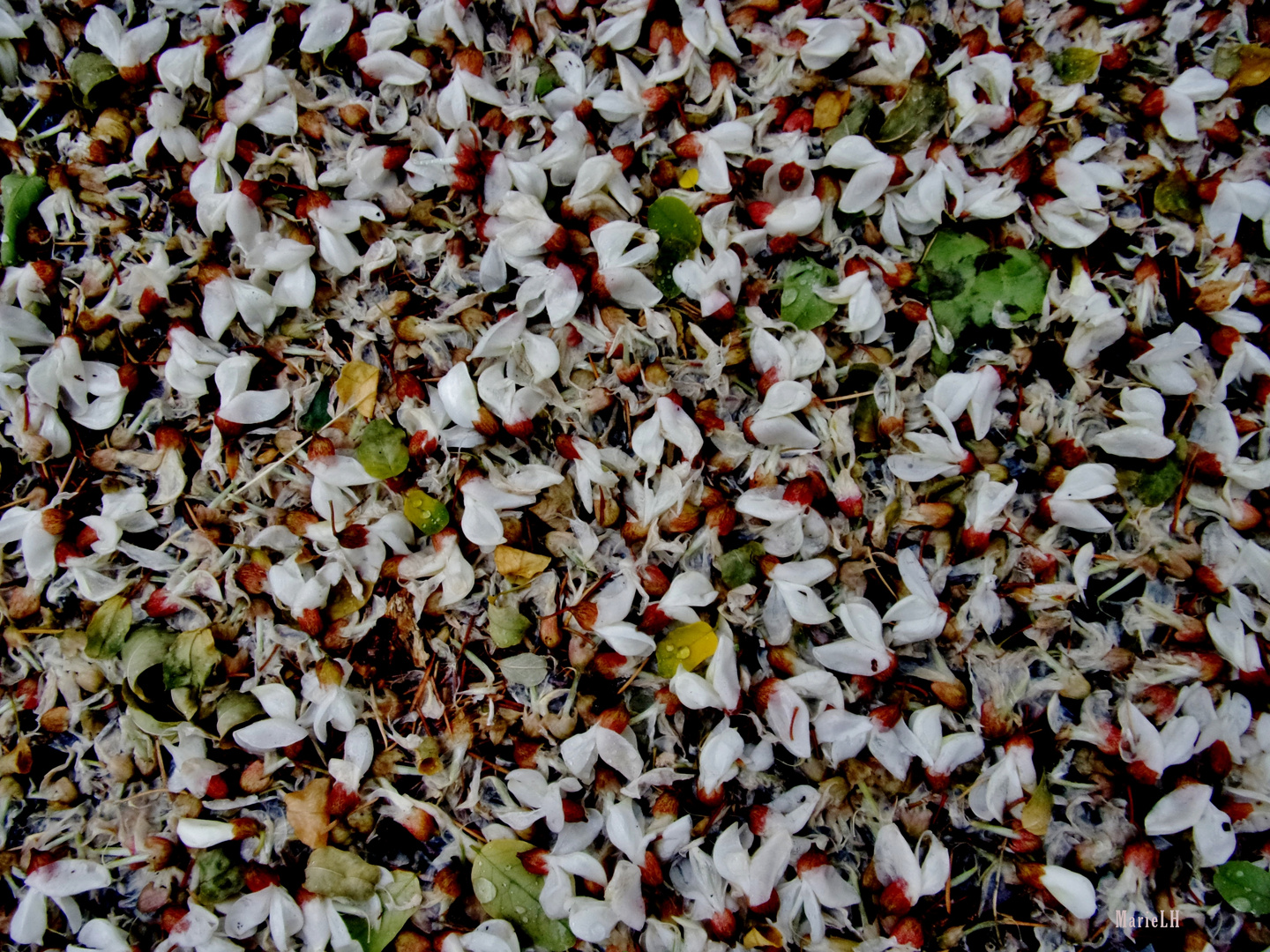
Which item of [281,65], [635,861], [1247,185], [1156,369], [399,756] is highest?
[281,65]

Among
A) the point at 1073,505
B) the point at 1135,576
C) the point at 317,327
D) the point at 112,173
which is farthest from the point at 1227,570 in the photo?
the point at 112,173

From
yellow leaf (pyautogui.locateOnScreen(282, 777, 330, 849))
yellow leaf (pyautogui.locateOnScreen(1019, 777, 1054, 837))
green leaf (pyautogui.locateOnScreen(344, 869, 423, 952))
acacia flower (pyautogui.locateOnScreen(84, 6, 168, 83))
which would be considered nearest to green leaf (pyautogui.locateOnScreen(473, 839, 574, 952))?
green leaf (pyautogui.locateOnScreen(344, 869, 423, 952))

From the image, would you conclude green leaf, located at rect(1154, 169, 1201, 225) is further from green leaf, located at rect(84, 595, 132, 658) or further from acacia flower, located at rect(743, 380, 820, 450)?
green leaf, located at rect(84, 595, 132, 658)

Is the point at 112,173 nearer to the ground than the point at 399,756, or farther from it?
farther from it

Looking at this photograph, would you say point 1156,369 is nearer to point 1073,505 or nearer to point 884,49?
point 1073,505

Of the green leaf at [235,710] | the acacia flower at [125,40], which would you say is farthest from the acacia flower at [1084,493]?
the acacia flower at [125,40]

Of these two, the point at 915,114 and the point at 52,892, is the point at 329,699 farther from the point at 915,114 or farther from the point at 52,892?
the point at 915,114

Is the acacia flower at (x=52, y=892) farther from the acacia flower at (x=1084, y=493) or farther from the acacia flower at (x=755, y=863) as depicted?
the acacia flower at (x=1084, y=493)
